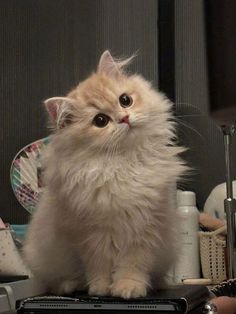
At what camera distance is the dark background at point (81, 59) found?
193 cm

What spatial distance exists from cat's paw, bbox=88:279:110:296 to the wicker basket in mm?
695

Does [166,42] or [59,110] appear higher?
[166,42]

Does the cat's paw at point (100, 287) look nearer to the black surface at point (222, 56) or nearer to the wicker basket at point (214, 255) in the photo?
the black surface at point (222, 56)

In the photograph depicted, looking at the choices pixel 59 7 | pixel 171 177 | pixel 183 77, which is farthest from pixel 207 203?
pixel 59 7

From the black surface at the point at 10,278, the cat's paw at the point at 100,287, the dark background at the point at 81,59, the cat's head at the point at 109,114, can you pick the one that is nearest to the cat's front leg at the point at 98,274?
the cat's paw at the point at 100,287

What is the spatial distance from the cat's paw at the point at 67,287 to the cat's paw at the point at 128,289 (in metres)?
0.13

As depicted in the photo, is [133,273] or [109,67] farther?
[109,67]

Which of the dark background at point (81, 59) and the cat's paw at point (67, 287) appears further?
the dark background at point (81, 59)

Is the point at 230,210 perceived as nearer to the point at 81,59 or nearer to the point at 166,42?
the point at 166,42

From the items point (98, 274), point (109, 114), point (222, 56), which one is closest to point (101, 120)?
point (109, 114)

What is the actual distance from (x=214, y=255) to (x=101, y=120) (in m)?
0.79

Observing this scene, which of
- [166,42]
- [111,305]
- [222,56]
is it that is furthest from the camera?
[166,42]

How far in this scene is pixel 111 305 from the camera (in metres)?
0.86

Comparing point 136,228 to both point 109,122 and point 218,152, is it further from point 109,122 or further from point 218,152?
point 218,152
